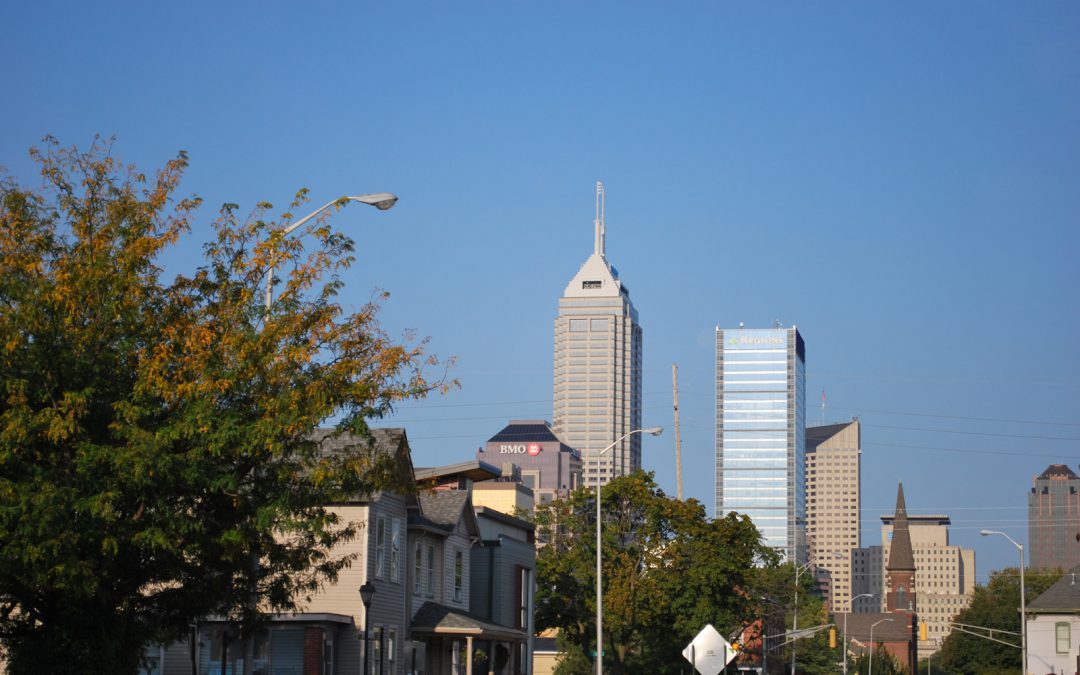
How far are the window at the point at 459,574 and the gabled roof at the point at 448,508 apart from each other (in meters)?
1.16

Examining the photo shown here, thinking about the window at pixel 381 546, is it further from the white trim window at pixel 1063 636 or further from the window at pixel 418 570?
the white trim window at pixel 1063 636

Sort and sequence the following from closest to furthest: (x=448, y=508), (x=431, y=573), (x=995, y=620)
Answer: (x=431, y=573)
(x=448, y=508)
(x=995, y=620)

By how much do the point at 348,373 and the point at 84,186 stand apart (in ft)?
18.3

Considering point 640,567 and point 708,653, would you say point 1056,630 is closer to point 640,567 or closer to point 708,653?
point 640,567

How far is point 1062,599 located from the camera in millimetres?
93438

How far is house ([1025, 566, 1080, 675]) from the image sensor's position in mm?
91938

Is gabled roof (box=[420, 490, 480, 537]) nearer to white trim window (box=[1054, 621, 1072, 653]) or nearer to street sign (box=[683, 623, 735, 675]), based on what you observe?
street sign (box=[683, 623, 735, 675])

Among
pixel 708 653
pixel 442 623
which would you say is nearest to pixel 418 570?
pixel 442 623

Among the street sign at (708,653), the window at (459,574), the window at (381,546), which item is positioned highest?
the window at (381,546)

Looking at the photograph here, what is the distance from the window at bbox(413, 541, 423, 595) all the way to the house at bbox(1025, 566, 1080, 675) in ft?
194

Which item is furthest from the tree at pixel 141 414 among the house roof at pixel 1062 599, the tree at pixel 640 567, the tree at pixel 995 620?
the tree at pixel 995 620

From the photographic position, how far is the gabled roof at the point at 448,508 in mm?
49625

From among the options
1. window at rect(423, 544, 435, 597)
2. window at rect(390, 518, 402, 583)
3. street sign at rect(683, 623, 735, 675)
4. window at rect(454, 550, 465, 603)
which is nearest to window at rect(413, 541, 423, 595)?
window at rect(423, 544, 435, 597)

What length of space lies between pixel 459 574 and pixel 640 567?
66.1 feet
